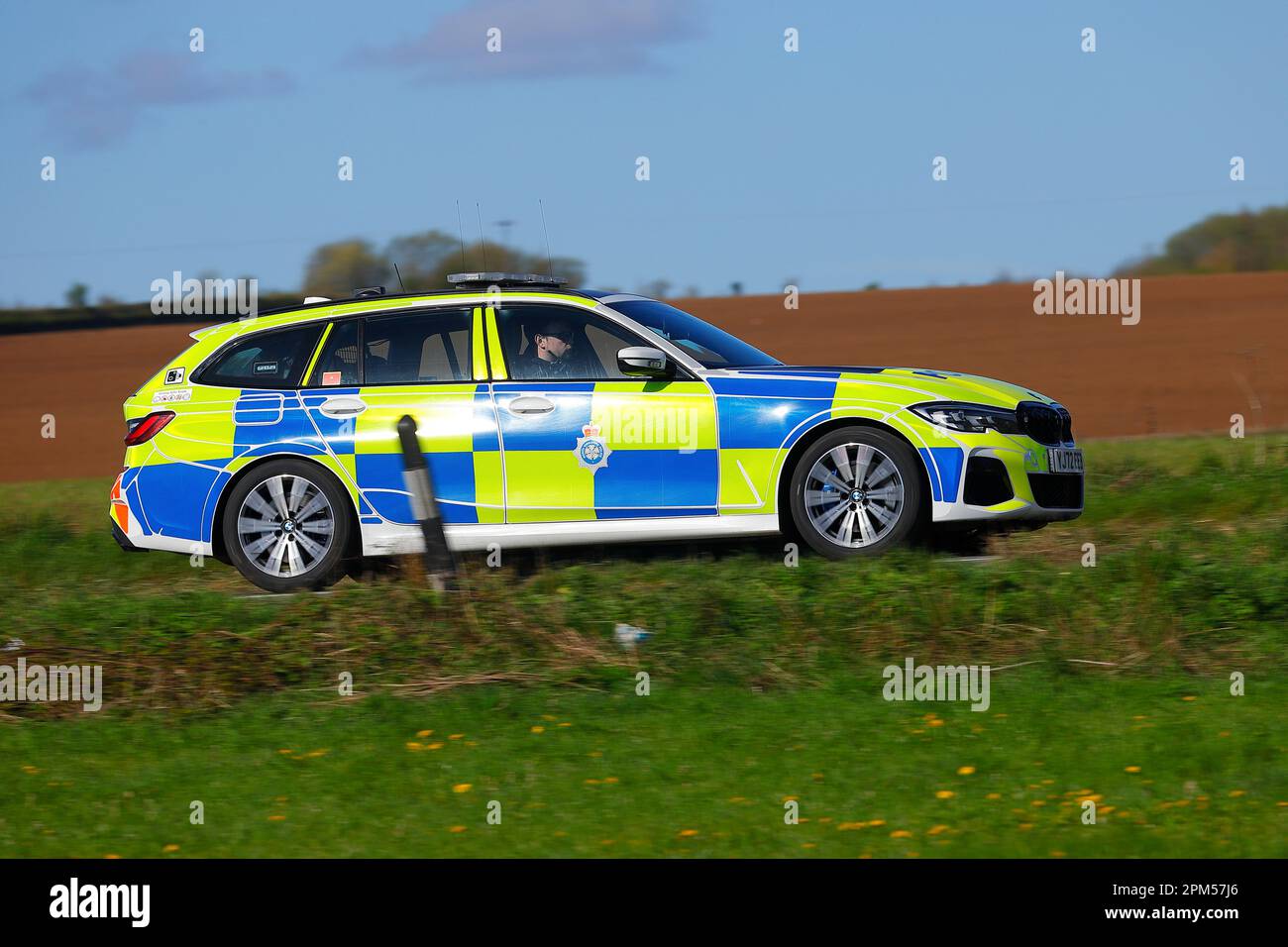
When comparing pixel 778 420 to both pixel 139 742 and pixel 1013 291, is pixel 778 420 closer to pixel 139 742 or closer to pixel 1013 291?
pixel 139 742

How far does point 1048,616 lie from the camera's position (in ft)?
29.5

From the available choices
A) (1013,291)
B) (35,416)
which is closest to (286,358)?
(35,416)

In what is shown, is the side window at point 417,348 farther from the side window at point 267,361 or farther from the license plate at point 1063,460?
the license plate at point 1063,460

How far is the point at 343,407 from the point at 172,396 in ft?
4.00

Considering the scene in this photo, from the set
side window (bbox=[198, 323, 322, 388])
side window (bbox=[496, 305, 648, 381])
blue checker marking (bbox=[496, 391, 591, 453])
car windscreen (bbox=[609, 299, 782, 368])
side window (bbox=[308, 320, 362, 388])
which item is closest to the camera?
blue checker marking (bbox=[496, 391, 591, 453])

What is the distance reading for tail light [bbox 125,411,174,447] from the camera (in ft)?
35.0

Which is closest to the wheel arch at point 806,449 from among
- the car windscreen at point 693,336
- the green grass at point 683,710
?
the green grass at point 683,710

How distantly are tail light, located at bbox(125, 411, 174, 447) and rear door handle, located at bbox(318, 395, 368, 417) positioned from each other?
41.6 inches

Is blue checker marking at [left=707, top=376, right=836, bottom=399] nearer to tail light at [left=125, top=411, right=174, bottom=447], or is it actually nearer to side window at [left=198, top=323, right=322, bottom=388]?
side window at [left=198, top=323, right=322, bottom=388]

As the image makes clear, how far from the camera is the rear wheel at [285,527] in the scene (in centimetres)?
1032

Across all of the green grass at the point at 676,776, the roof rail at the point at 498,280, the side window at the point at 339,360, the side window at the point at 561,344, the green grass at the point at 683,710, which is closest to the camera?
the green grass at the point at 676,776

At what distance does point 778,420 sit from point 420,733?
123 inches

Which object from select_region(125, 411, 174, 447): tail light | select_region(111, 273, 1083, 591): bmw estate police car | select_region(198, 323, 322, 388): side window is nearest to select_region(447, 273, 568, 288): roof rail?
select_region(111, 273, 1083, 591): bmw estate police car

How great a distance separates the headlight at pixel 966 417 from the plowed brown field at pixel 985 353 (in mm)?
11797
